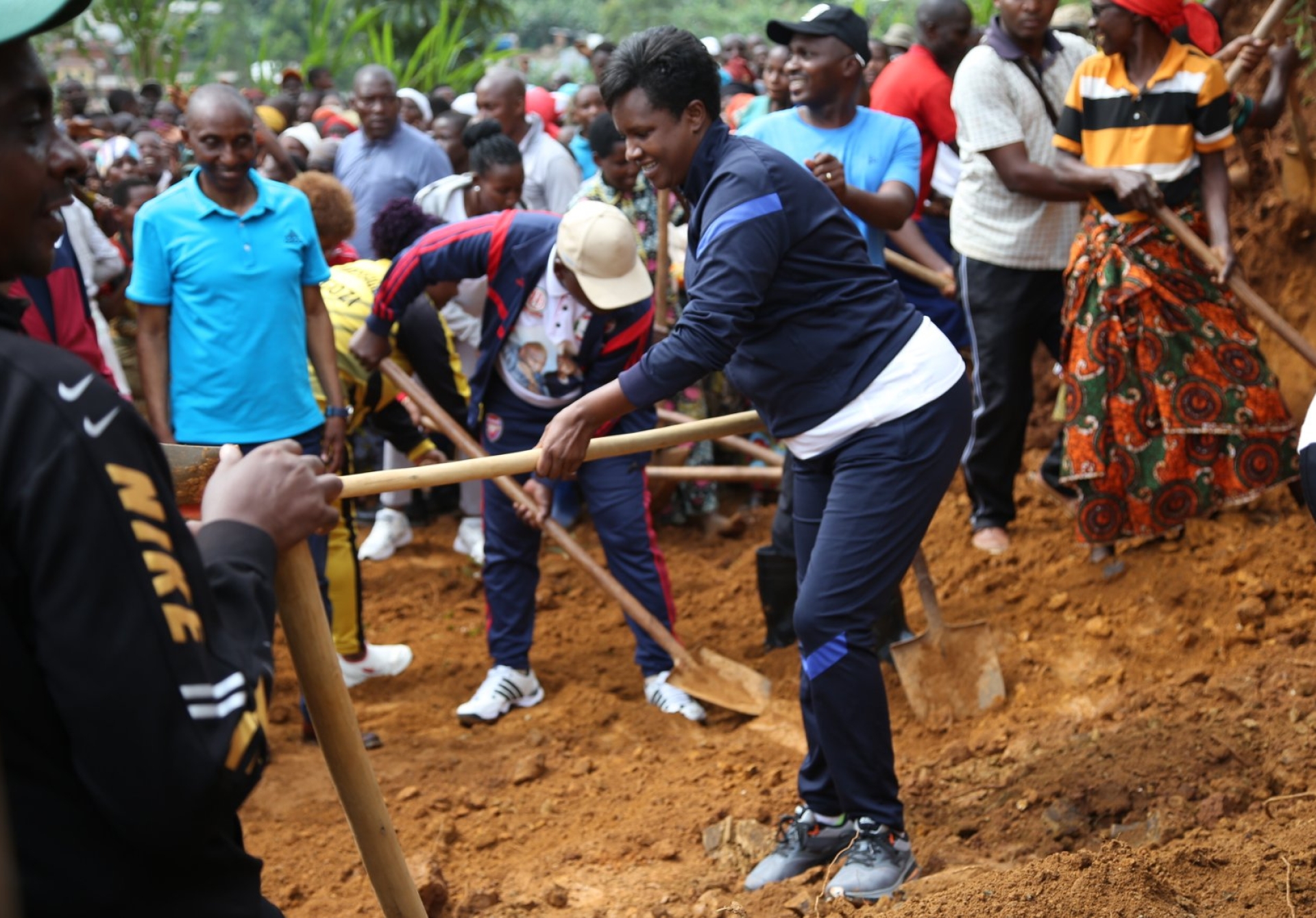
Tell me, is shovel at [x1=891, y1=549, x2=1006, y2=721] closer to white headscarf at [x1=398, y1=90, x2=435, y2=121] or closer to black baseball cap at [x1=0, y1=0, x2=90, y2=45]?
black baseball cap at [x1=0, y1=0, x2=90, y2=45]

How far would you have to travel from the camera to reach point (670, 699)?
489cm

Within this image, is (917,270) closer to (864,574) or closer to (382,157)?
(864,574)

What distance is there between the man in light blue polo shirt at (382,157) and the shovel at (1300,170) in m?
4.50

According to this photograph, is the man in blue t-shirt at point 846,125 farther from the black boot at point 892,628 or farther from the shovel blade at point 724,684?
the shovel blade at point 724,684

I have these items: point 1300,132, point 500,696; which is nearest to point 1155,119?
point 1300,132

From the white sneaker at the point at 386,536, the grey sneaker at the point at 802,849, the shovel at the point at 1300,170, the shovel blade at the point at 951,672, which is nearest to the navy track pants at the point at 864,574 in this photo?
the grey sneaker at the point at 802,849

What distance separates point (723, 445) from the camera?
6.74 meters

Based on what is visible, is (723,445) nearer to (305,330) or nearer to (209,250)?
(305,330)

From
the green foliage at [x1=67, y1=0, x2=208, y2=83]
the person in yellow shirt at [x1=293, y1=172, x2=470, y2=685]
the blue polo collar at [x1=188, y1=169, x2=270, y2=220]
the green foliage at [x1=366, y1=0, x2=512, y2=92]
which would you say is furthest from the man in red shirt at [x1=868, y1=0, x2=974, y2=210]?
the green foliage at [x1=67, y1=0, x2=208, y2=83]

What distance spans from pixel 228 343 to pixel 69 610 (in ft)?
10.6

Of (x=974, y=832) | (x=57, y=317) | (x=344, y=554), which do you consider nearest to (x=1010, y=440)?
(x=974, y=832)

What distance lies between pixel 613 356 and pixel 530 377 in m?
0.31

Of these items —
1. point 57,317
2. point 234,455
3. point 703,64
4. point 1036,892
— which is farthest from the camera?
point 57,317

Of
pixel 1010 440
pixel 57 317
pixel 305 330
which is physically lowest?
pixel 1010 440
